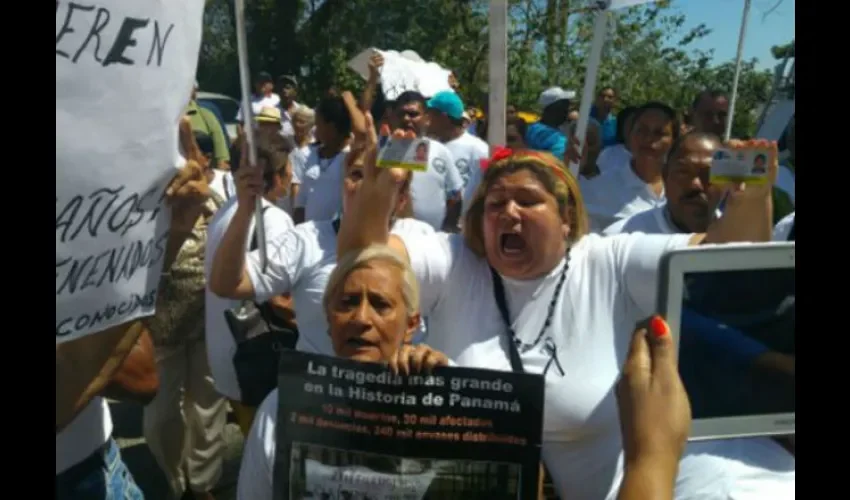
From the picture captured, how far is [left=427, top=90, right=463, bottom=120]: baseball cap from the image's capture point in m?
6.01

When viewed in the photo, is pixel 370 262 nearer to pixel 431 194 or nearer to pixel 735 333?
pixel 735 333

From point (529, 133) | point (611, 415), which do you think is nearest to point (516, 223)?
point (611, 415)

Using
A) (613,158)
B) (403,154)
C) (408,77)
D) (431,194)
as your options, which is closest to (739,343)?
(403,154)

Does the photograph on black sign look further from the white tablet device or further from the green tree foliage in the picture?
the green tree foliage

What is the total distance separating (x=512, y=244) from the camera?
258 centimetres

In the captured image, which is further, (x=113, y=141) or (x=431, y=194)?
(x=431, y=194)

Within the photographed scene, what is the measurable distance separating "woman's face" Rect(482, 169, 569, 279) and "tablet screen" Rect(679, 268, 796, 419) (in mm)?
579

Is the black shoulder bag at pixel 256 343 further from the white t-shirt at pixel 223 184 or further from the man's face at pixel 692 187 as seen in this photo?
the man's face at pixel 692 187

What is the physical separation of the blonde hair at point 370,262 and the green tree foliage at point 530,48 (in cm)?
296

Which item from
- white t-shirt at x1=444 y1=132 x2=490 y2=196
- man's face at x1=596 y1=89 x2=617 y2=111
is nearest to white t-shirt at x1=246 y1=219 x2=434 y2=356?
white t-shirt at x1=444 y1=132 x2=490 y2=196

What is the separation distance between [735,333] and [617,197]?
286 cm

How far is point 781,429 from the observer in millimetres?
2135
